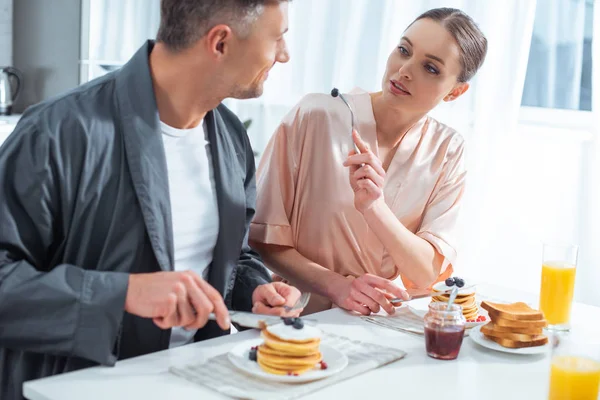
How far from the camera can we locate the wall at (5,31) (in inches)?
203

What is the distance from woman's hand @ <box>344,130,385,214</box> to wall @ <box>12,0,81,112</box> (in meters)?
3.60

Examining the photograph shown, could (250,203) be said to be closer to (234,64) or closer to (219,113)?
(219,113)

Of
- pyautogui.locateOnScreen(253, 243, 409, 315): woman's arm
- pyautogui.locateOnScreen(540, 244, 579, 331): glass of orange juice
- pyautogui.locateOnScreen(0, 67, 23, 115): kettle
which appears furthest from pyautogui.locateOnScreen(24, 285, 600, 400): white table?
pyautogui.locateOnScreen(0, 67, 23, 115): kettle

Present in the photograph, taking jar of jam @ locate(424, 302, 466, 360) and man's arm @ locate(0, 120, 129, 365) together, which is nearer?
man's arm @ locate(0, 120, 129, 365)

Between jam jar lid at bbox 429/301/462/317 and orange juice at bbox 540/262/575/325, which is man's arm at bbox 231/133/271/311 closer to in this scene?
jam jar lid at bbox 429/301/462/317

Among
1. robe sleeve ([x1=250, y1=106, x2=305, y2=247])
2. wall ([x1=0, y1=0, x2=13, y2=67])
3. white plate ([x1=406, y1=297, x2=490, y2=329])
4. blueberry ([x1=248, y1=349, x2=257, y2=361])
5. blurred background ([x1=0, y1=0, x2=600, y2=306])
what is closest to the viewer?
blueberry ([x1=248, y1=349, x2=257, y2=361])

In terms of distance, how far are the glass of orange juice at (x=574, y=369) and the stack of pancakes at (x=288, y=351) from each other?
1.25 ft

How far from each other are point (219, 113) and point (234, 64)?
0.25 meters

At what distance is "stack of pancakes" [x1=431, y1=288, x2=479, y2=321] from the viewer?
5.97 feet

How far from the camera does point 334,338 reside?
64.6 inches

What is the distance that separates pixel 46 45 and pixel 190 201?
3860 millimetres

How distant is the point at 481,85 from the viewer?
3693mm

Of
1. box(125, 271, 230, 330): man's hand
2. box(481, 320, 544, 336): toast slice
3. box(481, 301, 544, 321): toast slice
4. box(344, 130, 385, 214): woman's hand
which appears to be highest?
box(344, 130, 385, 214): woman's hand

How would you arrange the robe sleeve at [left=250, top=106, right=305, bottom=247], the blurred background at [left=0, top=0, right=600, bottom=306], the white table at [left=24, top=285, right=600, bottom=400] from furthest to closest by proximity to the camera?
1. the blurred background at [left=0, top=0, right=600, bottom=306]
2. the robe sleeve at [left=250, top=106, right=305, bottom=247]
3. the white table at [left=24, top=285, right=600, bottom=400]
